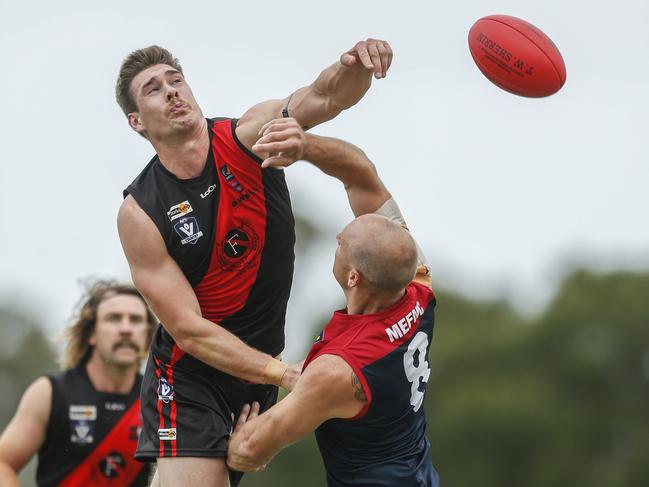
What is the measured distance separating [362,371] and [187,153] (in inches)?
66.8

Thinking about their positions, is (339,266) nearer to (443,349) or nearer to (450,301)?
(443,349)

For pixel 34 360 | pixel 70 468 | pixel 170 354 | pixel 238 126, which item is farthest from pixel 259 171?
pixel 34 360

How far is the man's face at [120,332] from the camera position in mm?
10602

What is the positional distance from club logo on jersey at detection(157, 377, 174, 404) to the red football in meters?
2.65

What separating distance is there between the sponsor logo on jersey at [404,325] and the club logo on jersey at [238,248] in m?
1.04

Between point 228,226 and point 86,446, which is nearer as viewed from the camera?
point 228,226

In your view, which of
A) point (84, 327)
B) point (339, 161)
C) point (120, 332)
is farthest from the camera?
point (84, 327)

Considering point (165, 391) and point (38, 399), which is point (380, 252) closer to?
point (165, 391)

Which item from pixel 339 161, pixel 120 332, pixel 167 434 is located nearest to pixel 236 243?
pixel 339 161

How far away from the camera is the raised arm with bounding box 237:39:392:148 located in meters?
7.49

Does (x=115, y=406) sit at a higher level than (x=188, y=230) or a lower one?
lower

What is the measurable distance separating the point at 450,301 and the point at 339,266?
32546mm

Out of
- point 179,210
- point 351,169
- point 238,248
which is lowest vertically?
point 238,248

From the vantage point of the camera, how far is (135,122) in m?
7.87
